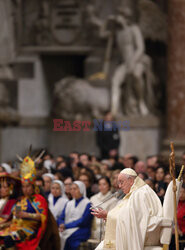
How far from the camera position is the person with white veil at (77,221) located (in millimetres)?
10055

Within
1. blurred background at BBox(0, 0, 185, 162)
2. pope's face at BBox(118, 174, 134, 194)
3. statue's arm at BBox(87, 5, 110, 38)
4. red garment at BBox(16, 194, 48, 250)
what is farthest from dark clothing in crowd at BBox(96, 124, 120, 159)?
pope's face at BBox(118, 174, 134, 194)

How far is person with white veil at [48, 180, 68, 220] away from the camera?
10.7 metres

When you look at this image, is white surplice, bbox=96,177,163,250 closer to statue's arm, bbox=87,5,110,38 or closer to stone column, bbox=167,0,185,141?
stone column, bbox=167,0,185,141

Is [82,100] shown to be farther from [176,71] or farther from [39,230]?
[39,230]

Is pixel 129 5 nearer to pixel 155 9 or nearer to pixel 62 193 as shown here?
pixel 155 9

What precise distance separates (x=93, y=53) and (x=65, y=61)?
1.47m

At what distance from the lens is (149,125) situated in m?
17.8

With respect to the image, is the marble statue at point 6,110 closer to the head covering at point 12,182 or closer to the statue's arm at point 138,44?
the statue's arm at point 138,44

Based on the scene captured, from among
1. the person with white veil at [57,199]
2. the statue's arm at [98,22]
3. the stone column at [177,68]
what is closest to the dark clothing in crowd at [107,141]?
the stone column at [177,68]

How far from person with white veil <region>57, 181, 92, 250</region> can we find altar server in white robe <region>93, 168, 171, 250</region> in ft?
7.41

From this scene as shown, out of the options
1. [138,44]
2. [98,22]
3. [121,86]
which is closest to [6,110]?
[121,86]

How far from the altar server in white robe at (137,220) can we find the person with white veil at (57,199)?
294cm

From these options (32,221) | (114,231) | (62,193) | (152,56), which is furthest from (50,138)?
(114,231)

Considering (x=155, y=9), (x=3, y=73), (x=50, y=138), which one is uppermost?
(x=155, y=9)
